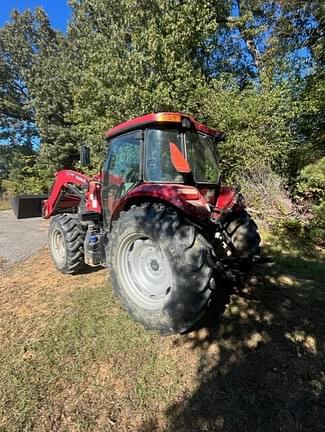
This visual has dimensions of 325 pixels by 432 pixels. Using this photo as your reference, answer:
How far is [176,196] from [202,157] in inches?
40.0

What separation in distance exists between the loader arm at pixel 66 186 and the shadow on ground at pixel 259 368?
2666 millimetres

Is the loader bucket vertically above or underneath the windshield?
underneath

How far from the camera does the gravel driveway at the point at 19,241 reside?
536 centimetres

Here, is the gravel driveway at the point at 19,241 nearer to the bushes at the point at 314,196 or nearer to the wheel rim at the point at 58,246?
the wheel rim at the point at 58,246

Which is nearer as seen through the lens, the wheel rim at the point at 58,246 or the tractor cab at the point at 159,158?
the tractor cab at the point at 159,158

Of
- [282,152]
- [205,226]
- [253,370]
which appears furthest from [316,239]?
[253,370]

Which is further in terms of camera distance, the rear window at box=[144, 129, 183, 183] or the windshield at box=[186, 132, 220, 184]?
the windshield at box=[186, 132, 220, 184]

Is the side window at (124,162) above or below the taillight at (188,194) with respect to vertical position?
above

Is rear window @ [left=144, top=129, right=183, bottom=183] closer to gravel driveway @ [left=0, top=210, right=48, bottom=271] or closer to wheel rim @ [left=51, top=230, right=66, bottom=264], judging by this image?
wheel rim @ [left=51, top=230, right=66, bottom=264]

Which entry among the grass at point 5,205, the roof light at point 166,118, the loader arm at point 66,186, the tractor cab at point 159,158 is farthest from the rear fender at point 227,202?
the grass at point 5,205

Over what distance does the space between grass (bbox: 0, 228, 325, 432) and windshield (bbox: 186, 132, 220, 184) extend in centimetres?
147

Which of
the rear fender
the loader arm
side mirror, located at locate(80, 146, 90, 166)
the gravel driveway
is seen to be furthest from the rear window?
the gravel driveway

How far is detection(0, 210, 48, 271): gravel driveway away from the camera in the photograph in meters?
5.36

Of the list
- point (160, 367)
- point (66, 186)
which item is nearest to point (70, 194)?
point (66, 186)
